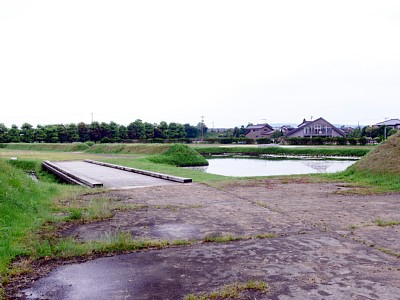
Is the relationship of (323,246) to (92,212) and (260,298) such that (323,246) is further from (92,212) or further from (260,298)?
(92,212)

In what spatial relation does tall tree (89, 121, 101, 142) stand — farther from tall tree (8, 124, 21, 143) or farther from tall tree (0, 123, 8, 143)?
tall tree (0, 123, 8, 143)

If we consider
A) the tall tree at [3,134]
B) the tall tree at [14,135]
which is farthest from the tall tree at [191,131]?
the tall tree at [3,134]

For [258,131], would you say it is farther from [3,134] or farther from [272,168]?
[272,168]

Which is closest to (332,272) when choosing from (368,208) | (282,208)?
(282,208)

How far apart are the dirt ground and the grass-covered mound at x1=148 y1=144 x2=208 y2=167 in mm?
20561

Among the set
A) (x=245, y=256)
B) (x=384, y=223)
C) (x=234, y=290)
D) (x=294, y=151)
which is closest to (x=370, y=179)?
(x=384, y=223)

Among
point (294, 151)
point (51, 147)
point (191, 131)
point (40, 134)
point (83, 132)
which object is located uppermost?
point (191, 131)

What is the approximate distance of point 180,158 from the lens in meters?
29.8

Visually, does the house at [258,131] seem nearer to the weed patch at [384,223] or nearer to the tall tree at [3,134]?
the tall tree at [3,134]

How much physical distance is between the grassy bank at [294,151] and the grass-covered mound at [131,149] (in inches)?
353

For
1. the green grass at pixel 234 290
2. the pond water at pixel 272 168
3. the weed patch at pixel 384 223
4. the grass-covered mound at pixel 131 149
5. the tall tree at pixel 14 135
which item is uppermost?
the tall tree at pixel 14 135

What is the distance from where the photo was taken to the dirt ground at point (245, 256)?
359cm

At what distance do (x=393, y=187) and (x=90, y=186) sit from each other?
902cm

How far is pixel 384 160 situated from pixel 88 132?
51.8m
